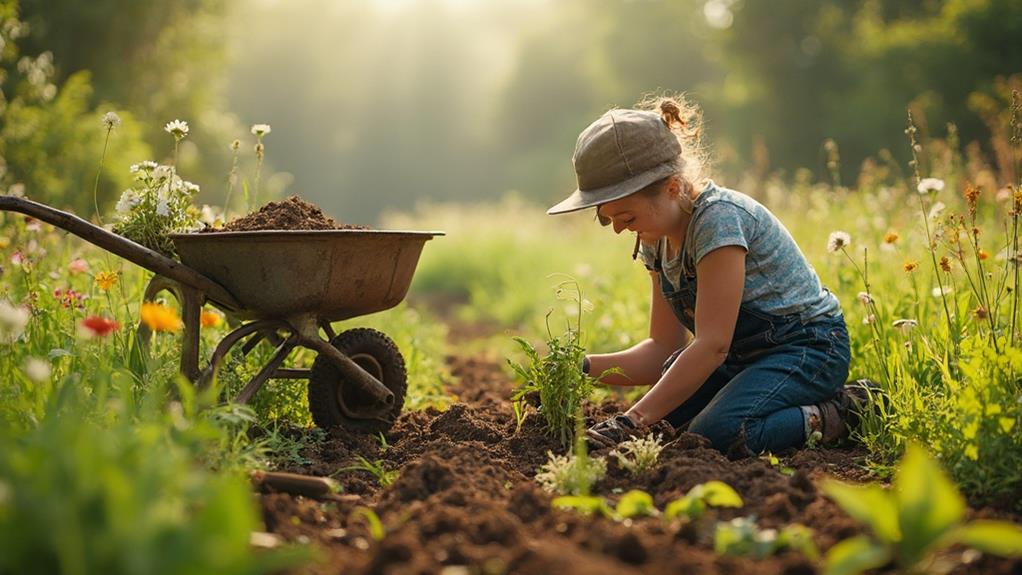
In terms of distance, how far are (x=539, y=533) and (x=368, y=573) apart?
492 millimetres

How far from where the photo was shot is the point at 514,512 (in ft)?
7.51

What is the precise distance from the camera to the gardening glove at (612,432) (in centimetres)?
295

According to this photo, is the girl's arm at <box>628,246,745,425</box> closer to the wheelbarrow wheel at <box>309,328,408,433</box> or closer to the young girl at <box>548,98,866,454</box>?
the young girl at <box>548,98,866,454</box>

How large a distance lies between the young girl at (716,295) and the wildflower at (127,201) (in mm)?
1502

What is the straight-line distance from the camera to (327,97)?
56.1 m

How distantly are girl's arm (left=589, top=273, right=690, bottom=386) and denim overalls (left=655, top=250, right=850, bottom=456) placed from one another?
0.17m

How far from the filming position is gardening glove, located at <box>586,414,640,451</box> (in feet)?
9.67

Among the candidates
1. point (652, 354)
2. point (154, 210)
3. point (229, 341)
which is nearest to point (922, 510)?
point (652, 354)

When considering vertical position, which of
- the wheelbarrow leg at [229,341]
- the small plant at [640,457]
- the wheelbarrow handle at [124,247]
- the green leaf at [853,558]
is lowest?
the green leaf at [853,558]

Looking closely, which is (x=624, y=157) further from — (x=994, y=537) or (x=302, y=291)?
(x=994, y=537)

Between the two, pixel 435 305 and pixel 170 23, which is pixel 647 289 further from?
pixel 170 23

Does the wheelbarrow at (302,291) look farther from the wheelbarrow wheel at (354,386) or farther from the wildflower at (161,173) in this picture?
the wildflower at (161,173)

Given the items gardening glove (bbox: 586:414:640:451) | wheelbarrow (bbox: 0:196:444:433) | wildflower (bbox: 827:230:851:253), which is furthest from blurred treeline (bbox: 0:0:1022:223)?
wheelbarrow (bbox: 0:196:444:433)

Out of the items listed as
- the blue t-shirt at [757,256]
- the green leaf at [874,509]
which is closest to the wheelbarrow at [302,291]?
the blue t-shirt at [757,256]
